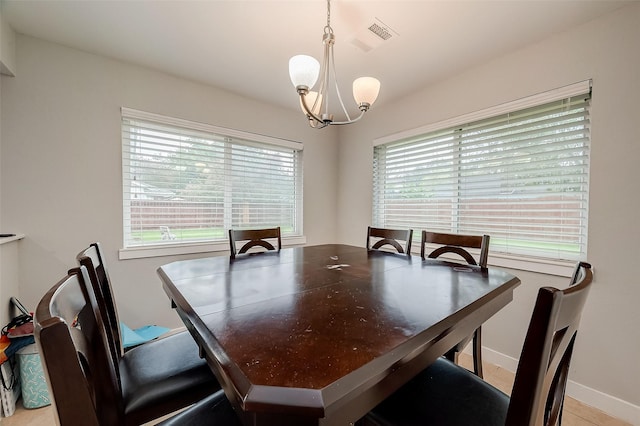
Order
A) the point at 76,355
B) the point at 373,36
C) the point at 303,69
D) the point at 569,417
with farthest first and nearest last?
the point at 373,36 → the point at 569,417 → the point at 303,69 → the point at 76,355

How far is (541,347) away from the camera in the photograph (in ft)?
1.74

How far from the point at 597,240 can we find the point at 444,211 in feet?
3.54

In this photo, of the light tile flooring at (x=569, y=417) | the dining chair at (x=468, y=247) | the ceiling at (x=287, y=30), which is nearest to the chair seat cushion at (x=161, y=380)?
the light tile flooring at (x=569, y=417)

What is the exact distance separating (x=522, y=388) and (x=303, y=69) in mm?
1487

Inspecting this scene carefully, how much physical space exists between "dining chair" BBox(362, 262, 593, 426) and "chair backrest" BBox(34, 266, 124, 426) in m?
0.79

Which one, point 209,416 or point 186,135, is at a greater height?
point 186,135

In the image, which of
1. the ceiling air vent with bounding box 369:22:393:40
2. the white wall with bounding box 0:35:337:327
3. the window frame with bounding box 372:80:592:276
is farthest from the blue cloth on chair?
the window frame with bounding box 372:80:592:276

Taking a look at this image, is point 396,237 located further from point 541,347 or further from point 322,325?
point 541,347

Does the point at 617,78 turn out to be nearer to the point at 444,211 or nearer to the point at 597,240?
the point at 597,240

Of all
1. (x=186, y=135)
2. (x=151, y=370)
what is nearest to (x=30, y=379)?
(x=151, y=370)

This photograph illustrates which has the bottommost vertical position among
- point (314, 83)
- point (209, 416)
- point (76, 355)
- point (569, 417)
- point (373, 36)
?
point (569, 417)

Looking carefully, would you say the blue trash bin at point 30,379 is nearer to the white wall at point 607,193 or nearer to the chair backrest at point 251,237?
the chair backrest at point 251,237

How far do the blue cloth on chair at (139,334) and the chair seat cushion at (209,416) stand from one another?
4.52 ft

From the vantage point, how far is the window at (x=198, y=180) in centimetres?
231
